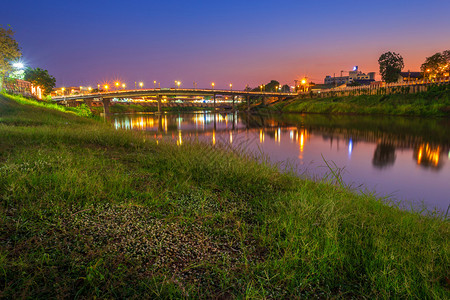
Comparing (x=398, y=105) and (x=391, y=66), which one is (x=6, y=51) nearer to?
(x=398, y=105)

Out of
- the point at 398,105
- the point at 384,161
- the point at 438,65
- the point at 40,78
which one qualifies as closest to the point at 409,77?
the point at 438,65

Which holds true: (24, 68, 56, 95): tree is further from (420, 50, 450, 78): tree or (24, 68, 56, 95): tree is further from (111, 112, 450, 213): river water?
(420, 50, 450, 78): tree

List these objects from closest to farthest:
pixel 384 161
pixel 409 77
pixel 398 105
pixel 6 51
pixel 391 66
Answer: pixel 384 161
pixel 6 51
pixel 398 105
pixel 391 66
pixel 409 77

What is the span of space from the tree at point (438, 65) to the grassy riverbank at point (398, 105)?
36.3 m

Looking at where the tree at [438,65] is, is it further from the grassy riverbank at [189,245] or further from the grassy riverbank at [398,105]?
the grassy riverbank at [189,245]

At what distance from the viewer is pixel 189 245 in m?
3.19

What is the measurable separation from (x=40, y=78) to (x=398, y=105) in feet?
310

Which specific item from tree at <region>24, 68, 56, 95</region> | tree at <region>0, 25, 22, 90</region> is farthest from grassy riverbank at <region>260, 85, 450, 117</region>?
tree at <region>24, 68, 56, 95</region>

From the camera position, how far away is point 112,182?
4871 mm

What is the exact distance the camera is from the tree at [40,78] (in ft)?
237

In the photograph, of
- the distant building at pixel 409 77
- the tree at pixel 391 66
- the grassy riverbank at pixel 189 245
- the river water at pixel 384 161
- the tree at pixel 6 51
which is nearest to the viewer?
the grassy riverbank at pixel 189 245

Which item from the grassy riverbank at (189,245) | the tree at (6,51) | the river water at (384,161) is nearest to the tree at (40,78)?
Result: the tree at (6,51)

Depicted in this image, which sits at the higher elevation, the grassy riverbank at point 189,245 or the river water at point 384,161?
the grassy riverbank at point 189,245

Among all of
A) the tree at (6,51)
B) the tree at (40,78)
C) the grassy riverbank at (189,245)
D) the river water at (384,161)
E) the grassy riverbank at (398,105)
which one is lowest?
the river water at (384,161)
